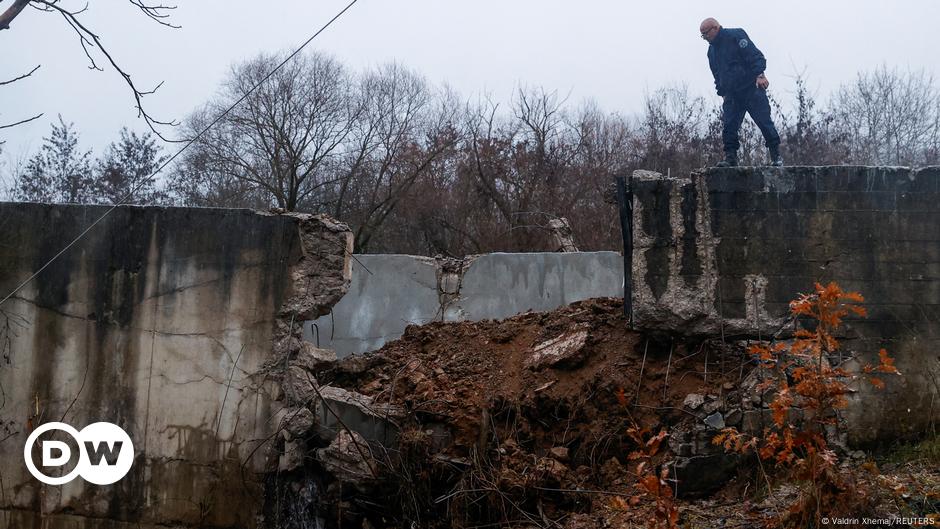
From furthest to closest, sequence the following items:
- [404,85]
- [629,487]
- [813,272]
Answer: [404,85], [813,272], [629,487]

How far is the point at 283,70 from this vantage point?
72.8 ft

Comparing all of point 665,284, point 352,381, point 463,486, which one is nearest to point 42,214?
point 352,381

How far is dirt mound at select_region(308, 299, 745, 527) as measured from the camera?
5.69 metres

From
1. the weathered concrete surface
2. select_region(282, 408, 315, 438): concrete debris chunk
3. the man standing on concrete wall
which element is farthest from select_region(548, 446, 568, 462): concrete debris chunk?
the man standing on concrete wall

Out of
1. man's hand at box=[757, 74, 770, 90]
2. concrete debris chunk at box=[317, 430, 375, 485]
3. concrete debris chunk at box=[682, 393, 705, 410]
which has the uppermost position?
man's hand at box=[757, 74, 770, 90]

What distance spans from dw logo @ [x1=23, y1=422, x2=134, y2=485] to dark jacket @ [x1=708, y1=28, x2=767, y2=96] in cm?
548

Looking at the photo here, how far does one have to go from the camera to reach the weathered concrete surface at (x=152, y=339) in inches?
230

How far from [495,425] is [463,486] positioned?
0.55 m

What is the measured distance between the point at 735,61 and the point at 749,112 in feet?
1.46

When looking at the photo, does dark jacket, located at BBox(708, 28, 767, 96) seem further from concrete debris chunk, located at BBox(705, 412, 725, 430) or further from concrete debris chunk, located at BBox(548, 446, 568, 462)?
concrete debris chunk, located at BBox(548, 446, 568, 462)

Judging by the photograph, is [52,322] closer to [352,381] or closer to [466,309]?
[352,381]

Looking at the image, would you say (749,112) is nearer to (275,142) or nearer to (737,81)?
(737,81)

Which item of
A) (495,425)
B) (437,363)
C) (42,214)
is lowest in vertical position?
(495,425)

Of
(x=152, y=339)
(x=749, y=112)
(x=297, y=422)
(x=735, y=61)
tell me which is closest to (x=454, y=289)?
(x=749, y=112)
